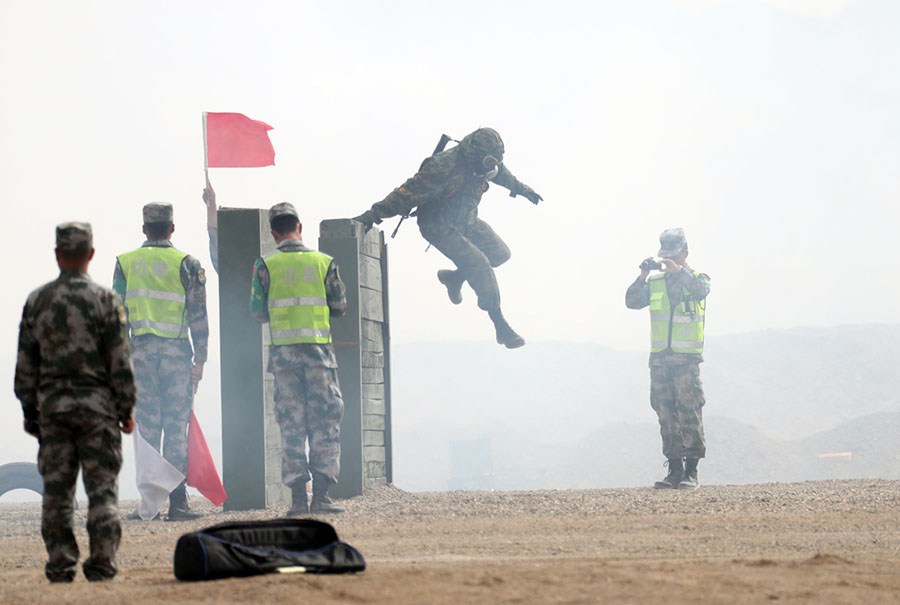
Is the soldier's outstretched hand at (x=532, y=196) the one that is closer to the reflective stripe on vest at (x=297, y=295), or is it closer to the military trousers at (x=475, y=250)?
the military trousers at (x=475, y=250)

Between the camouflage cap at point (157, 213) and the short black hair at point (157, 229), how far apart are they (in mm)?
24

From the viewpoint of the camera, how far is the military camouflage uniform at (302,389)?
861 centimetres

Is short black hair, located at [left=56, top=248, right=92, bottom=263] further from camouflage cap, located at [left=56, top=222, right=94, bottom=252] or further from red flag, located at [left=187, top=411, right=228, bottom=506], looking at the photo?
red flag, located at [left=187, top=411, right=228, bottom=506]

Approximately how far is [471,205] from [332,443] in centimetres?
407

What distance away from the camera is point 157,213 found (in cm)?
909

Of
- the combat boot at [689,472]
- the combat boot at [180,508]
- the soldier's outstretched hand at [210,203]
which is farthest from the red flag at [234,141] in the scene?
the combat boot at [689,472]

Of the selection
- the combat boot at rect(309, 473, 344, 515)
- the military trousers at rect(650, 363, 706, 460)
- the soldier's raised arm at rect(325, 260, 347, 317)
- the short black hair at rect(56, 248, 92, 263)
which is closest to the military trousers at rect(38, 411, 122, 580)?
the short black hair at rect(56, 248, 92, 263)

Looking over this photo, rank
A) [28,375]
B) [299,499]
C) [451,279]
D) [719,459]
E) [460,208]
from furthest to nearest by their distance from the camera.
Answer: [719,459]
[451,279]
[460,208]
[299,499]
[28,375]

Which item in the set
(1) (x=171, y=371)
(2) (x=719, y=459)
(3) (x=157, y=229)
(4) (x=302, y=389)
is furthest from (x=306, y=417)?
(2) (x=719, y=459)

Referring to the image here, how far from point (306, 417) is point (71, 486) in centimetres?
362

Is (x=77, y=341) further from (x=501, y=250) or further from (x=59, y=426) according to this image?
(x=501, y=250)

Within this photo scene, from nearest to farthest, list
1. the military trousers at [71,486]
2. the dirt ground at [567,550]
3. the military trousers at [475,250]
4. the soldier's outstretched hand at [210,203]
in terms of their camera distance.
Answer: the dirt ground at [567,550] → the military trousers at [71,486] → the soldier's outstretched hand at [210,203] → the military trousers at [475,250]

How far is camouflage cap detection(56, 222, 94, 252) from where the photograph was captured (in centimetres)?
520

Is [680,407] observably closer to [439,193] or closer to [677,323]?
[677,323]
